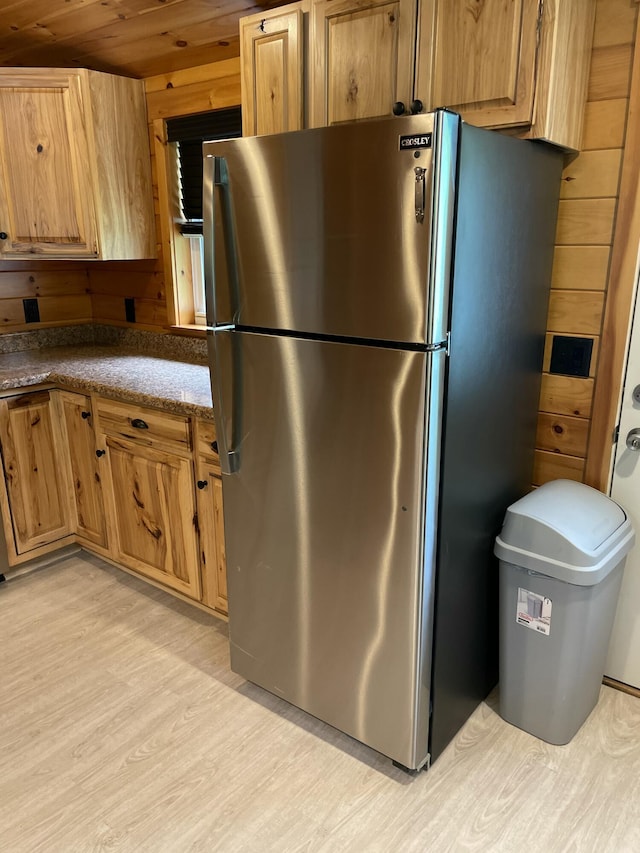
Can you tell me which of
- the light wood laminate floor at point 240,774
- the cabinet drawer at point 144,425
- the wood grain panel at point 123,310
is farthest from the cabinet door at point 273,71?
the light wood laminate floor at point 240,774

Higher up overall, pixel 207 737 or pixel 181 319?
pixel 181 319

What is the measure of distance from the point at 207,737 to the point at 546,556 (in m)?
1.19

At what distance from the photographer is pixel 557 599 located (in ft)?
5.90

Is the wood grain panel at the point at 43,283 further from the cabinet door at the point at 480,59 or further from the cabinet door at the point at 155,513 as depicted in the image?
the cabinet door at the point at 480,59

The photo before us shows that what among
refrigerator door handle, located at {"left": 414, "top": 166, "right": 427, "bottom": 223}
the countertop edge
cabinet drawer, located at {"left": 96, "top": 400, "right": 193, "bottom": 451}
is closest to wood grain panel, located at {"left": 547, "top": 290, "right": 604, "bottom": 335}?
refrigerator door handle, located at {"left": 414, "top": 166, "right": 427, "bottom": 223}

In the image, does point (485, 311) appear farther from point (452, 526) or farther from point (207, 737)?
point (207, 737)

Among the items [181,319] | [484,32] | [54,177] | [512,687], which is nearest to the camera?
[484,32]

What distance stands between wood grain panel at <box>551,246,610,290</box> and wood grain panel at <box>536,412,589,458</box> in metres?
Result: 0.42

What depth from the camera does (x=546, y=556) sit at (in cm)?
178

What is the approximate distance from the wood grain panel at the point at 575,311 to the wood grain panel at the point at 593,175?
28 cm

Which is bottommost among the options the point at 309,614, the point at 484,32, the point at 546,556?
the point at 309,614

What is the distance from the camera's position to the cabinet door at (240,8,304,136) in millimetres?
1898

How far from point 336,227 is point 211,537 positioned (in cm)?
132

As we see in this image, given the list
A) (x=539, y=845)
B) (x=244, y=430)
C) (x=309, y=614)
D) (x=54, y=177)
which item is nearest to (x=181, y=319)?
(x=54, y=177)
